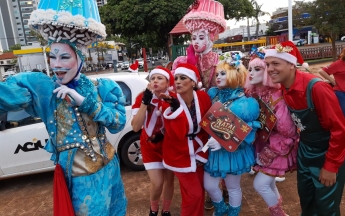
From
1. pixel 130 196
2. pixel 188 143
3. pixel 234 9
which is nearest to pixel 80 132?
pixel 188 143

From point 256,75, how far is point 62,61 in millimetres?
1736

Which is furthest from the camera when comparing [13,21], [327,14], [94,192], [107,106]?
[13,21]

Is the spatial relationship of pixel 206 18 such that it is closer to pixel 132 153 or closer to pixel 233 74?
pixel 233 74

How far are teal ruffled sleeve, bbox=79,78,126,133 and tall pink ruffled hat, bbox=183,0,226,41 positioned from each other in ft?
4.71

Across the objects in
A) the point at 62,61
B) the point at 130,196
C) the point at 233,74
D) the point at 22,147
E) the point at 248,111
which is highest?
the point at 62,61

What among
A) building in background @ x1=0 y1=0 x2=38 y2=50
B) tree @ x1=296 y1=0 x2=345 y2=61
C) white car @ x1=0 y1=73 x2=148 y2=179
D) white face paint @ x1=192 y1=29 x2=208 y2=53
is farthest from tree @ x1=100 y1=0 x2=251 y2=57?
building in background @ x1=0 y1=0 x2=38 y2=50

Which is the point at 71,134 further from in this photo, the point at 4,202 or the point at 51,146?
the point at 4,202

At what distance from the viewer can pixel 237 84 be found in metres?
2.67

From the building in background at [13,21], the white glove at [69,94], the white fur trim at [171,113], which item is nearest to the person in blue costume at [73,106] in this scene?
the white glove at [69,94]

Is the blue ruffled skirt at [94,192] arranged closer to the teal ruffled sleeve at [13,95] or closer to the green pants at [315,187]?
the teal ruffled sleeve at [13,95]

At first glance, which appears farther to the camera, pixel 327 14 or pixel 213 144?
pixel 327 14

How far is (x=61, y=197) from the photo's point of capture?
1.84 m

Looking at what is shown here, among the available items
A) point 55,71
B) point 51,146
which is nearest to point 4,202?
point 51,146

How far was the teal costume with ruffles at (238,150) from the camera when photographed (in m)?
2.58
